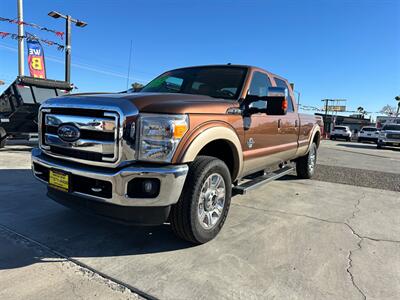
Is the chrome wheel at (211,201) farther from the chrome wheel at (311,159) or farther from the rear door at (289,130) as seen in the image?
the chrome wheel at (311,159)

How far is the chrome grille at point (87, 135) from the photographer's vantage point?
9.53ft

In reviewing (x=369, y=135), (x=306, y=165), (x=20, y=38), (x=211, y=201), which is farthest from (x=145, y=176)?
(x=369, y=135)

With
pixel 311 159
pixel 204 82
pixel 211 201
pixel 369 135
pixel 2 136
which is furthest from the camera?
pixel 369 135

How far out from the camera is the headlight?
2887 millimetres

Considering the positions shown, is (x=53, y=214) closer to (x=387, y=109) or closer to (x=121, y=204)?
(x=121, y=204)

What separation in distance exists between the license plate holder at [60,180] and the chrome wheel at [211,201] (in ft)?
4.11

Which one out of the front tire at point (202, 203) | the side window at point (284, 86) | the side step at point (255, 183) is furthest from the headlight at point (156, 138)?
the side window at point (284, 86)

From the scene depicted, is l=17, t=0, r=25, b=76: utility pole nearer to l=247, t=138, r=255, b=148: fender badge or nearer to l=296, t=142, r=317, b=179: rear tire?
l=296, t=142, r=317, b=179: rear tire

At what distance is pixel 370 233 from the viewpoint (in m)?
3.96

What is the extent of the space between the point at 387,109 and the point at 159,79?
401 feet

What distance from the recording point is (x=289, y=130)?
217 inches

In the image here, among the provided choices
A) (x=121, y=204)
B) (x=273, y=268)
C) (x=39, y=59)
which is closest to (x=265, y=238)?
(x=273, y=268)

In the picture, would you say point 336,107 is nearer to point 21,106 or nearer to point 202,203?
point 21,106

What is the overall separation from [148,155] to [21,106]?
9.71m
